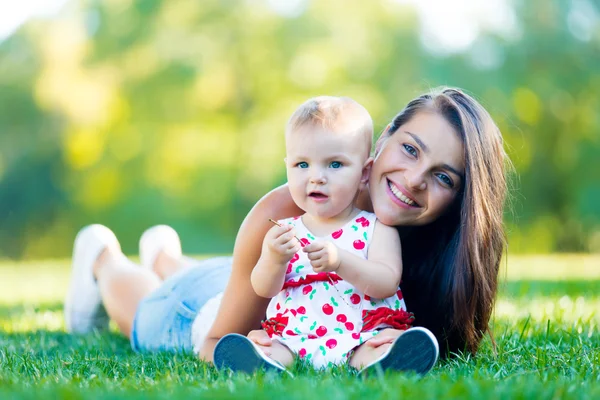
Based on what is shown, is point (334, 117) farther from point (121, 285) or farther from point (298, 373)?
point (121, 285)

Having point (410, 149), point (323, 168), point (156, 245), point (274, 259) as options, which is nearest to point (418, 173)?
point (410, 149)

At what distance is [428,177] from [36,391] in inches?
60.1

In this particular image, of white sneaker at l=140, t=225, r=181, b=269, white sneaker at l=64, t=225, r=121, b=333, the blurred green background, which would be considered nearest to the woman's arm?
white sneaker at l=64, t=225, r=121, b=333

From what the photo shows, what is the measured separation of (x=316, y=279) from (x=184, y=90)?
18949mm

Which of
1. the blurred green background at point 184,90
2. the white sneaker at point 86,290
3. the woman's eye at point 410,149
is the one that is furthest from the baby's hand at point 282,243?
the blurred green background at point 184,90

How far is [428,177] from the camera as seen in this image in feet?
9.09

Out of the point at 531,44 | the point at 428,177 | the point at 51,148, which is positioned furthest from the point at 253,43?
the point at 428,177

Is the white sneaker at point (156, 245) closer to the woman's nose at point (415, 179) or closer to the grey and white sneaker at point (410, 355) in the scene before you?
the woman's nose at point (415, 179)

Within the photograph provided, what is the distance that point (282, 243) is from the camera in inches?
94.5

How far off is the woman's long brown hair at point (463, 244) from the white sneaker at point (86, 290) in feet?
6.78

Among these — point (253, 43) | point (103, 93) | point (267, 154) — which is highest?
point (253, 43)

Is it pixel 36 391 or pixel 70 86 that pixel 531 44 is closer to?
pixel 70 86

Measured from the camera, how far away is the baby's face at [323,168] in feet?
8.33

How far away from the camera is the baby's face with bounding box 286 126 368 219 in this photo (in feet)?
8.33
